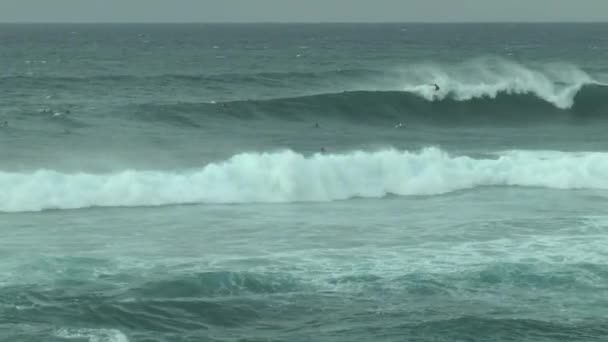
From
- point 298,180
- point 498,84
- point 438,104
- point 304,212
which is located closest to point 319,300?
point 304,212

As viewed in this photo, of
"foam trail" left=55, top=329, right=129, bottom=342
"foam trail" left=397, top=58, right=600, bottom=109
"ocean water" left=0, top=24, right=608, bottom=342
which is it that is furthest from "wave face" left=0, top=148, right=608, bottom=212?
"foam trail" left=397, top=58, right=600, bottom=109

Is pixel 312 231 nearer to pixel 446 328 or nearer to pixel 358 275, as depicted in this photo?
pixel 358 275

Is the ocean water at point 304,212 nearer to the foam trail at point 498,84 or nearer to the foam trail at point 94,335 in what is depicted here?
the foam trail at point 94,335

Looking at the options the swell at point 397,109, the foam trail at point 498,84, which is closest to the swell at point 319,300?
the swell at point 397,109

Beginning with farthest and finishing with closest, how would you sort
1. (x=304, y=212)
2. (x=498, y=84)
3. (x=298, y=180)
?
(x=498, y=84) < (x=298, y=180) < (x=304, y=212)

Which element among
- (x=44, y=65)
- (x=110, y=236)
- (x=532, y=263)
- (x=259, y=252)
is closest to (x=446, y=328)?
(x=532, y=263)

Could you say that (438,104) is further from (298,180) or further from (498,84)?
(298,180)

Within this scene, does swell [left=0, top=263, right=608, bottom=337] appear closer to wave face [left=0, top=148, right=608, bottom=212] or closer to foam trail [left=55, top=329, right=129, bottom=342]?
foam trail [left=55, top=329, right=129, bottom=342]
